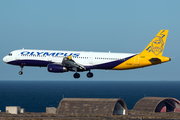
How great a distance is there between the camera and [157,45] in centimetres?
7450

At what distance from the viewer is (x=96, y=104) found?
88.6m

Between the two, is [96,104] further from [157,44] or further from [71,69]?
[157,44]

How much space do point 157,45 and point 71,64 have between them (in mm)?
19355

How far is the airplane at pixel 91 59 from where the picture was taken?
72.1 m

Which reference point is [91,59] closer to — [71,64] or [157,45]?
[71,64]

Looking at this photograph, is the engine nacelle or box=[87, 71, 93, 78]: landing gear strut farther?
box=[87, 71, 93, 78]: landing gear strut

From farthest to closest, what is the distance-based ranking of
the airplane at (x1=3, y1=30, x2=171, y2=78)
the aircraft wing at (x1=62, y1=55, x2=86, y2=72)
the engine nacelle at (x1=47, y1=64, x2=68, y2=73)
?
the airplane at (x1=3, y1=30, x2=171, y2=78)
the engine nacelle at (x1=47, y1=64, x2=68, y2=73)
the aircraft wing at (x1=62, y1=55, x2=86, y2=72)

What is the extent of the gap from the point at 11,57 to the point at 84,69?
670 inches

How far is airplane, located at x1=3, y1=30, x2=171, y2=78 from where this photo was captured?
2837 inches

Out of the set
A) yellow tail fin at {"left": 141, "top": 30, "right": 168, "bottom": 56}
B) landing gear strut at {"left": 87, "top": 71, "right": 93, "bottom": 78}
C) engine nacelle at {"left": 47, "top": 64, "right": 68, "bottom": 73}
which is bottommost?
landing gear strut at {"left": 87, "top": 71, "right": 93, "bottom": 78}

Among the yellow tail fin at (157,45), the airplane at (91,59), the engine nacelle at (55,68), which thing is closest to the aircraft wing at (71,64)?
the airplane at (91,59)

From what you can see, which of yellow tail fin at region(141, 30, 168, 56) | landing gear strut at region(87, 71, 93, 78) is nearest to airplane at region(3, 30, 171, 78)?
yellow tail fin at region(141, 30, 168, 56)

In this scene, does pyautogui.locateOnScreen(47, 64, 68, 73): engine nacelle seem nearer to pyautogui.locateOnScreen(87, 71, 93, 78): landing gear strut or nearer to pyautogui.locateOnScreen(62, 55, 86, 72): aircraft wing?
pyautogui.locateOnScreen(62, 55, 86, 72): aircraft wing

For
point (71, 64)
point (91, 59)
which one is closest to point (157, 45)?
point (91, 59)
